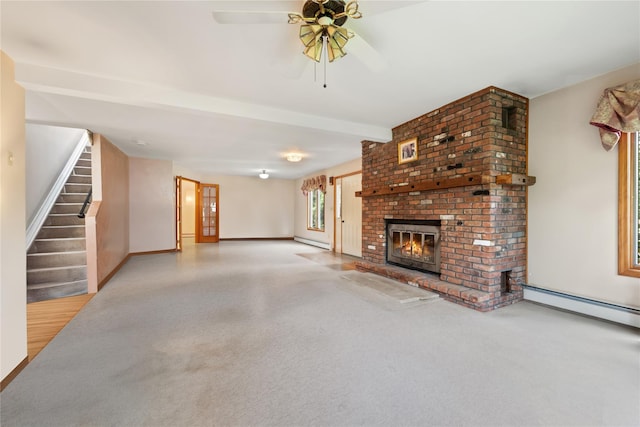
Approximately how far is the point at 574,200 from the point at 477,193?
3.08 feet

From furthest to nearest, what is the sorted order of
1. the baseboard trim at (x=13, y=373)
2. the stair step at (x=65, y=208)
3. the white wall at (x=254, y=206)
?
the white wall at (x=254, y=206) → the stair step at (x=65, y=208) → the baseboard trim at (x=13, y=373)

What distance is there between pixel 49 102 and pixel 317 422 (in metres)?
4.25

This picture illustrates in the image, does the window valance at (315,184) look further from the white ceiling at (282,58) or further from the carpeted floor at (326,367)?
the carpeted floor at (326,367)

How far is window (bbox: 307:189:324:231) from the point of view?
8.80 metres

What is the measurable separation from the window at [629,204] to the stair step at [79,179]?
8.04 m

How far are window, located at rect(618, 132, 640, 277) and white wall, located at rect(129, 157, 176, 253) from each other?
8.02 metres

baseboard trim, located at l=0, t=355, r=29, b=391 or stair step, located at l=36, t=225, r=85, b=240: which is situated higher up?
stair step, located at l=36, t=225, r=85, b=240

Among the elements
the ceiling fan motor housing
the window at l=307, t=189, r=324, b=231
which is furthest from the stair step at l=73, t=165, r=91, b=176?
the ceiling fan motor housing

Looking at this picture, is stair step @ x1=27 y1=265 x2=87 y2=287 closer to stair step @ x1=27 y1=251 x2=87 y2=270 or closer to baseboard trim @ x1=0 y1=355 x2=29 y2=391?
stair step @ x1=27 y1=251 x2=87 y2=270

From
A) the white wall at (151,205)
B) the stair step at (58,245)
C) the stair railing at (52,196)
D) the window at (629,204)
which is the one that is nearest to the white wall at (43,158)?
the stair railing at (52,196)

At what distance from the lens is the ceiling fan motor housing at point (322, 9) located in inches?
63.1

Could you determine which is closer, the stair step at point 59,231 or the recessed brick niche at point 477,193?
the recessed brick niche at point 477,193

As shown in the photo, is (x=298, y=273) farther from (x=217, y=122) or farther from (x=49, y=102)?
(x=49, y=102)

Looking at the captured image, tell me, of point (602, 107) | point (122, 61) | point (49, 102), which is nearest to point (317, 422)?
point (122, 61)
